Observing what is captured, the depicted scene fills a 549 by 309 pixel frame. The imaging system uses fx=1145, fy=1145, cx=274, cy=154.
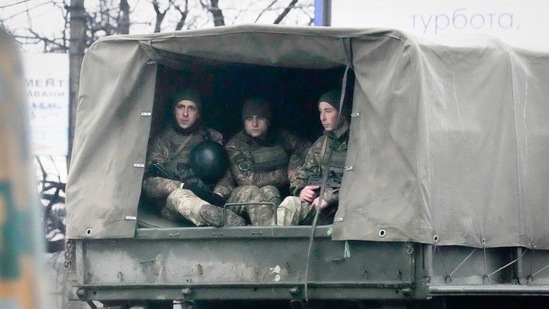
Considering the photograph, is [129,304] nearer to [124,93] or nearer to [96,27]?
[124,93]

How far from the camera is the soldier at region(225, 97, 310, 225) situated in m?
8.12

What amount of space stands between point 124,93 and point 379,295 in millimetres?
2172

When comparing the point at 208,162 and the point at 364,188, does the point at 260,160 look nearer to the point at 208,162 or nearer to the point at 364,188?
the point at 208,162

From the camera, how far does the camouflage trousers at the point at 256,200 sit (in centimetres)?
730

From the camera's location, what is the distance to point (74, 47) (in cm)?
1941

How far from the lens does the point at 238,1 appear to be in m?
20.4

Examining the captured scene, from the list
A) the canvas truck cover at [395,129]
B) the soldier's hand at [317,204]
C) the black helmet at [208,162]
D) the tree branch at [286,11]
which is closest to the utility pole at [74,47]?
the tree branch at [286,11]

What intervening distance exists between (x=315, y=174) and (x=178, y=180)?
37.0 inches

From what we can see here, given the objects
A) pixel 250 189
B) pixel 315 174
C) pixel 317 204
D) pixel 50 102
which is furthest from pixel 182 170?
pixel 50 102

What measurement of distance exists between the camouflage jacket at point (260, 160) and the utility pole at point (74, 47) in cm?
1114

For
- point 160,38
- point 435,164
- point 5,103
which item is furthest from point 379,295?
point 5,103

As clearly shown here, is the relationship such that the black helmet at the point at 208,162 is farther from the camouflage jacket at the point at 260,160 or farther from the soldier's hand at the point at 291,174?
the soldier's hand at the point at 291,174

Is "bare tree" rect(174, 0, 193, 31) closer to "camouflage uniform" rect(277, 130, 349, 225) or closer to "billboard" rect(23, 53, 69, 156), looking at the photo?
"billboard" rect(23, 53, 69, 156)

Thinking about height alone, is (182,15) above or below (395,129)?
above
